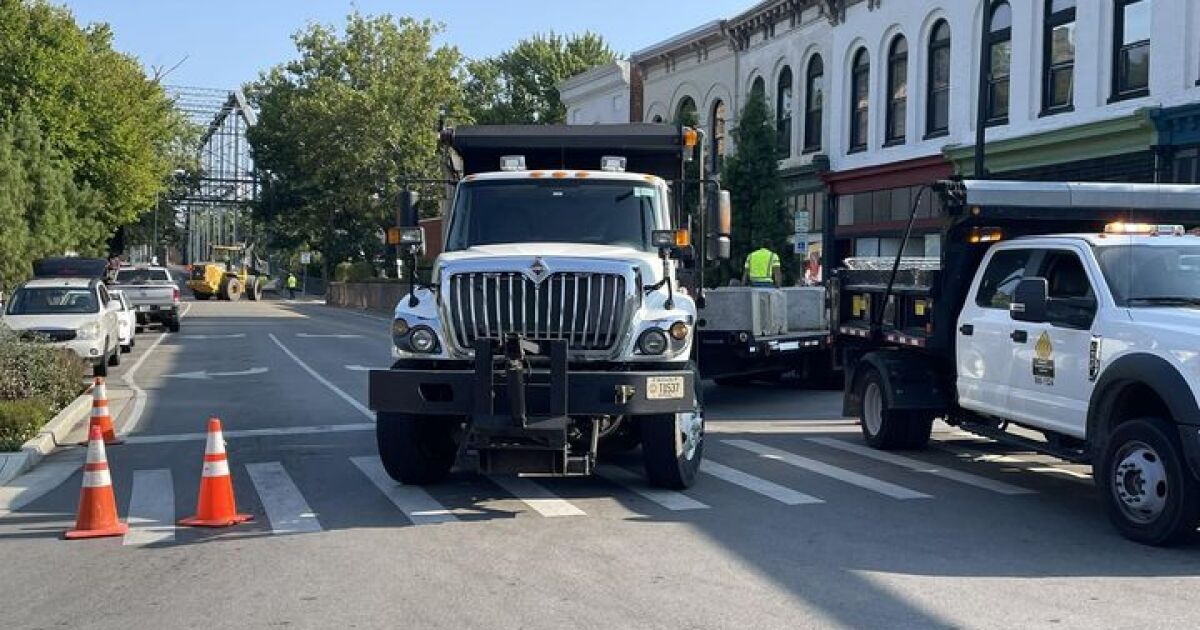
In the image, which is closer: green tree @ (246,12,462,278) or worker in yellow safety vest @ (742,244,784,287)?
worker in yellow safety vest @ (742,244,784,287)

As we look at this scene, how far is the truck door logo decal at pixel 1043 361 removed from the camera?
935cm

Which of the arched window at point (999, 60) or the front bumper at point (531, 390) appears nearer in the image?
the front bumper at point (531, 390)

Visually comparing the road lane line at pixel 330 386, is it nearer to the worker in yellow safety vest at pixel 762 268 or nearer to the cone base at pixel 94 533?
the cone base at pixel 94 533

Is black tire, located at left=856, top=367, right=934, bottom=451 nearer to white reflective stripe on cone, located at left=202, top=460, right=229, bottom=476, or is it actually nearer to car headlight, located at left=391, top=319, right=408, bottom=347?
car headlight, located at left=391, top=319, right=408, bottom=347

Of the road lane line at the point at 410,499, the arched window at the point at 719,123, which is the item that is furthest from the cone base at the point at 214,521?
the arched window at the point at 719,123

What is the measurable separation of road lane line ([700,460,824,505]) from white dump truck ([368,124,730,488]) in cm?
55

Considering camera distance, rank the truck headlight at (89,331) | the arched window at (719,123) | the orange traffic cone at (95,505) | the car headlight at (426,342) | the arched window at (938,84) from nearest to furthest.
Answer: the orange traffic cone at (95,505) < the car headlight at (426,342) < the truck headlight at (89,331) < the arched window at (938,84) < the arched window at (719,123)

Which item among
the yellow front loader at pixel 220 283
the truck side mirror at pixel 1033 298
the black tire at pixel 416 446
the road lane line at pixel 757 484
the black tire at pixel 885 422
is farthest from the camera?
the yellow front loader at pixel 220 283

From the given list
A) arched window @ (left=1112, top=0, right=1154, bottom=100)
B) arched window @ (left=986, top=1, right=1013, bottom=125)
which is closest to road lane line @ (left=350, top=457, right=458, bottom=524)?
arched window @ (left=1112, top=0, right=1154, bottom=100)

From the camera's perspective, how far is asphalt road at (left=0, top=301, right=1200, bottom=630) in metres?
6.38

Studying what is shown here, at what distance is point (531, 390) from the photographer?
343 inches

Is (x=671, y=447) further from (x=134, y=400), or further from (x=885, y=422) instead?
(x=134, y=400)

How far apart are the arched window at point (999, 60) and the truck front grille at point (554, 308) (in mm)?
19450

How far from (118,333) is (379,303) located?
36.0m
